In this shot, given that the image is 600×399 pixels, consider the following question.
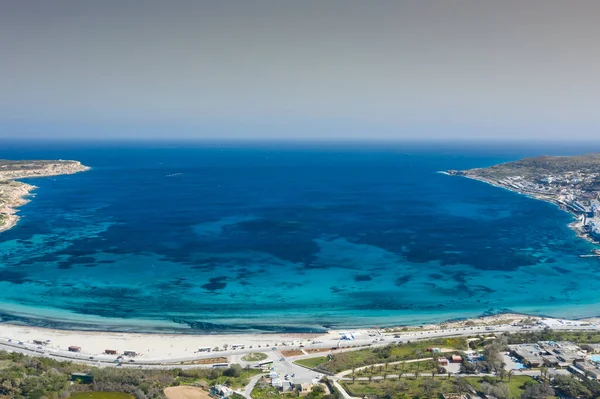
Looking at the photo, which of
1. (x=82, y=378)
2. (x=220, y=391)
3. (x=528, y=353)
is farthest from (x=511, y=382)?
(x=82, y=378)

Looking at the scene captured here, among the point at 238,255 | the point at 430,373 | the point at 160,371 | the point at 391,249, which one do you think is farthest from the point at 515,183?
the point at 160,371

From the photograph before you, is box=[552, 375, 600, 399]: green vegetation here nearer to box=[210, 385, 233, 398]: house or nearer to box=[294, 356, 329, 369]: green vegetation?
box=[294, 356, 329, 369]: green vegetation

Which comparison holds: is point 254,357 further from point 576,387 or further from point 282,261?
point 282,261

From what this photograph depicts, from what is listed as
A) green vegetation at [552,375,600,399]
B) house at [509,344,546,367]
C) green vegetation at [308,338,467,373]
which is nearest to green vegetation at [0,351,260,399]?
green vegetation at [308,338,467,373]

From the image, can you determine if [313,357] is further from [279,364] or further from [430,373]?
[430,373]

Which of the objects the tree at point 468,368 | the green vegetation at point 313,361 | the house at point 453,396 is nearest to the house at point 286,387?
the green vegetation at point 313,361

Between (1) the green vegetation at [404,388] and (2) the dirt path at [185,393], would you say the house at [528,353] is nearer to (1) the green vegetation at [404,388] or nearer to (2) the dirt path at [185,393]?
(1) the green vegetation at [404,388]
